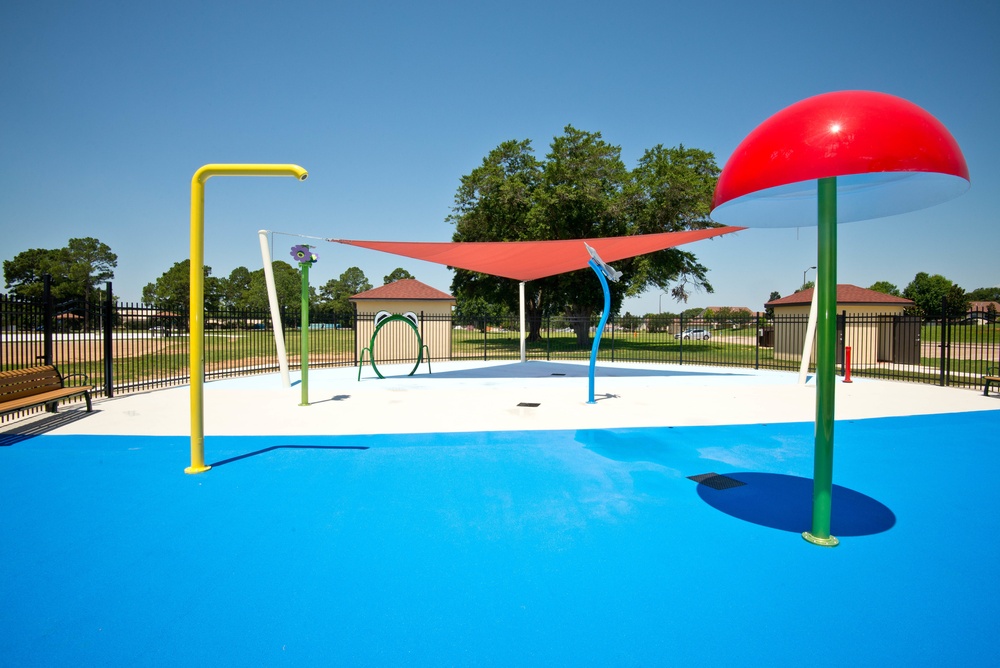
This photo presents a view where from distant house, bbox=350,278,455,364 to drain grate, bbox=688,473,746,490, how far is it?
18.5 metres

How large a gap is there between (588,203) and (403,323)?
41.0ft

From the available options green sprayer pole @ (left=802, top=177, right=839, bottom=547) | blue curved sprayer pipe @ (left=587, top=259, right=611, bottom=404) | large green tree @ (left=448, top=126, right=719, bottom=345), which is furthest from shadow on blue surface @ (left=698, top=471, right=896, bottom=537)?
large green tree @ (left=448, top=126, right=719, bottom=345)

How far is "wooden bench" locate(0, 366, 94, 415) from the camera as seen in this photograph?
21.3ft

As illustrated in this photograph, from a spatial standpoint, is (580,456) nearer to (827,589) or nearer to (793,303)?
(827,589)

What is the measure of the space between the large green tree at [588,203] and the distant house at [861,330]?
23.5 feet

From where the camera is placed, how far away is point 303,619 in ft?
8.47

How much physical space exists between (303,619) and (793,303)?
83.7ft

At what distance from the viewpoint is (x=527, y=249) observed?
11773mm

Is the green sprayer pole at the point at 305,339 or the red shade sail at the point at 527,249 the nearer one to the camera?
the green sprayer pole at the point at 305,339

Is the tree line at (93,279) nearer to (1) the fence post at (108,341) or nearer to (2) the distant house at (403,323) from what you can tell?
(2) the distant house at (403,323)

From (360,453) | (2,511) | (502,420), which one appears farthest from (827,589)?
(2,511)

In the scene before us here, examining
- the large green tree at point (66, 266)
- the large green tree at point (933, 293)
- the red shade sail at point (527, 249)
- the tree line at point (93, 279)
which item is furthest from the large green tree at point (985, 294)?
the large green tree at point (66, 266)

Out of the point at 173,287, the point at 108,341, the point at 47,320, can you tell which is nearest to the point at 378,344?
the point at 108,341

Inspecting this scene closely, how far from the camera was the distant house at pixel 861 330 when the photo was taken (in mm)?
20191
